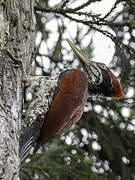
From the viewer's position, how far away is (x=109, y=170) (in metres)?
3.91

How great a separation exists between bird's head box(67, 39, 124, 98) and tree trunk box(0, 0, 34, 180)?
894mm

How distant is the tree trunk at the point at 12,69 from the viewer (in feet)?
6.64

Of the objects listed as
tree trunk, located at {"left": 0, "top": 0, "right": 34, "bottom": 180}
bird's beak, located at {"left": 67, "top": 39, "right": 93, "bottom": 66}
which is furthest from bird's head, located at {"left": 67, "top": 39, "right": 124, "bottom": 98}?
tree trunk, located at {"left": 0, "top": 0, "right": 34, "bottom": 180}

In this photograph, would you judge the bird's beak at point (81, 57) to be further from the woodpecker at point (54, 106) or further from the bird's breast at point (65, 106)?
the bird's breast at point (65, 106)

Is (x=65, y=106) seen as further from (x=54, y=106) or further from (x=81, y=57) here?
(x=81, y=57)

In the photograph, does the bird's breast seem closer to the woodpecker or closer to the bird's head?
the woodpecker

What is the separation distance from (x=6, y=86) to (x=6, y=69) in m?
0.22

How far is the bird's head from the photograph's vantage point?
3.88 meters

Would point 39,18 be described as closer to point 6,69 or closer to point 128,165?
point 6,69

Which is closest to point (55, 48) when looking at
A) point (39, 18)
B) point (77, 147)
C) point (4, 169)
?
point (39, 18)

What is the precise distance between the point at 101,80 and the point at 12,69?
1.50 meters

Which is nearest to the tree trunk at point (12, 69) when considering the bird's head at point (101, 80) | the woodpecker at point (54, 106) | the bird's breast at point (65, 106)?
the woodpecker at point (54, 106)

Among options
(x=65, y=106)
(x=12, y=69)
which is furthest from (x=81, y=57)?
(x=12, y=69)

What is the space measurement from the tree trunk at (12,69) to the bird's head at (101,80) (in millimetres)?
894
